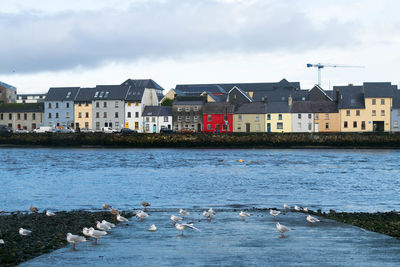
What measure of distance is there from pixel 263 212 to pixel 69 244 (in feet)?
32.8

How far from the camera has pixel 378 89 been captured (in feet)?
418

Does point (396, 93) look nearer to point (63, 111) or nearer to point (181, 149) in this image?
point (181, 149)

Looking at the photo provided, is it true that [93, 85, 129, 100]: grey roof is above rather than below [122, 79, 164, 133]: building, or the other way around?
above

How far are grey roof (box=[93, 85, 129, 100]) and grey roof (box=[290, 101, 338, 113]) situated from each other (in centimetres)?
4250

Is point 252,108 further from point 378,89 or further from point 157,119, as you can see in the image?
point 378,89

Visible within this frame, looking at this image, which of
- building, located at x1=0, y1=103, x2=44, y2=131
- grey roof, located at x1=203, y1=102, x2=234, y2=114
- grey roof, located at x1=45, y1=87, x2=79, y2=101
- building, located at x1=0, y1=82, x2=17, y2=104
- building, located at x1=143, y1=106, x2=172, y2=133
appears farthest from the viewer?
building, located at x1=0, y1=82, x2=17, y2=104

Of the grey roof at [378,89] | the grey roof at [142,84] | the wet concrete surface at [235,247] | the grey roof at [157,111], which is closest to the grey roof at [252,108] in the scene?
the grey roof at [157,111]

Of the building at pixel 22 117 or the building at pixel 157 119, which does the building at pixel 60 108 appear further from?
the building at pixel 157 119

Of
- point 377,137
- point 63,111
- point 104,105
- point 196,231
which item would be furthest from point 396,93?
point 196,231

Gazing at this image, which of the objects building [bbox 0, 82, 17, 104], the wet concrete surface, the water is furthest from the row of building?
the wet concrete surface

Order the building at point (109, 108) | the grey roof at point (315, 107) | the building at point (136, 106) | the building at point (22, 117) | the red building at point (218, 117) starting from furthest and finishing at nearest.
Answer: the building at point (22, 117) → the building at point (109, 108) → the building at point (136, 106) → the red building at point (218, 117) → the grey roof at point (315, 107)

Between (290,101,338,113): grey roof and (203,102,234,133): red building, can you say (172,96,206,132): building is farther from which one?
(290,101,338,113): grey roof

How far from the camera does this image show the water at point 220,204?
13953 millimetres

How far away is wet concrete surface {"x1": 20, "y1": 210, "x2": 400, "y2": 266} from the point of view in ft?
44.0
